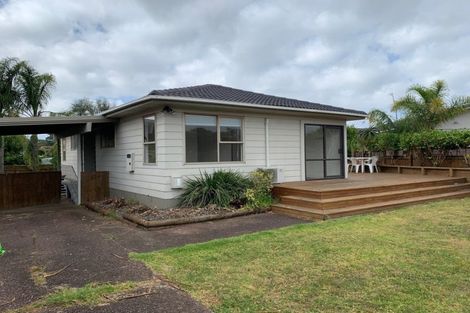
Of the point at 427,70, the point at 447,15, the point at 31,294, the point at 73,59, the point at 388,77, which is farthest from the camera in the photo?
the point at 388,77

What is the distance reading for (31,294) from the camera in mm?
3760

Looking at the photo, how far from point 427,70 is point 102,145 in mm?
18160

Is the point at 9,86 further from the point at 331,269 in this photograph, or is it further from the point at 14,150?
the point at 331,269

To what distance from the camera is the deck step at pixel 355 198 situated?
8172mm

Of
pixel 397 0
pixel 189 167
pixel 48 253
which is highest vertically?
pixel 397 0

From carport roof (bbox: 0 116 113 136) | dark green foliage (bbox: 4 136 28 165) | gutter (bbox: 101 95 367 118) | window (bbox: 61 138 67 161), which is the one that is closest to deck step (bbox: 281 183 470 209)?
gutter (bbox: 101 95 367 118)

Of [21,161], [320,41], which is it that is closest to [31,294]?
[320,41]

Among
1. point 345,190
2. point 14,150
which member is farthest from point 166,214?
point 14,150

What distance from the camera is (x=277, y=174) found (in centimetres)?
1050

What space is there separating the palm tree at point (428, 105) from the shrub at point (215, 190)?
1019 cm

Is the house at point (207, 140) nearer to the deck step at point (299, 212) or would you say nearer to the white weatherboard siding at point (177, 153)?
the white weatherboard siding at point (177, 153)

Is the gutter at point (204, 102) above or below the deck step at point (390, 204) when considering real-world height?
above

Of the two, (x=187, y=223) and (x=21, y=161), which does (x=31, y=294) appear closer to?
(x=187, y=223)

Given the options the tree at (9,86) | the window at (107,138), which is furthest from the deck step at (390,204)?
the tree at (9,86)
